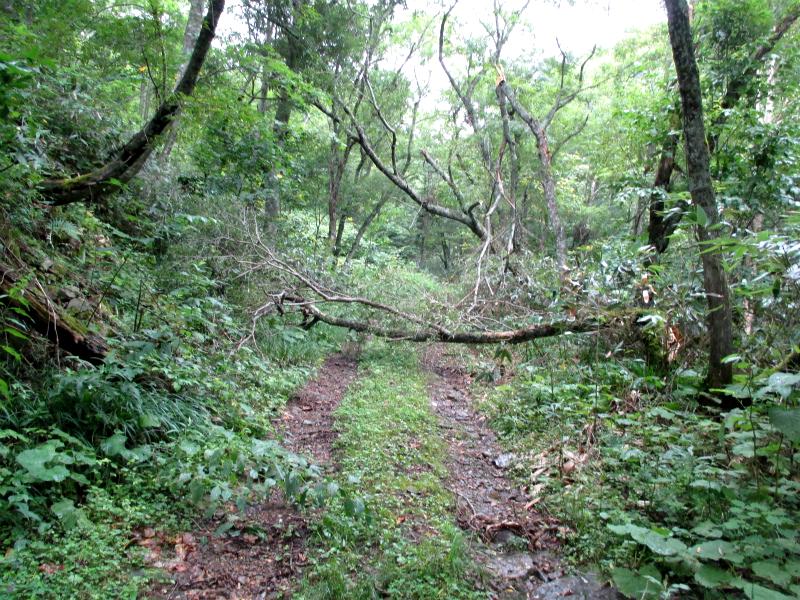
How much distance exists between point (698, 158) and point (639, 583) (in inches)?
141

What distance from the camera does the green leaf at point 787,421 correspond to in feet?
8.80

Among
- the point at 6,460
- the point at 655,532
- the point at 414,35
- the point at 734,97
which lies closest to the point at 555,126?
the point at 414,35

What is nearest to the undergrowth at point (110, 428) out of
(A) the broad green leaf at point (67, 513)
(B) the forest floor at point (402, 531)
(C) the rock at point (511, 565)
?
(A) the broad green leaf at point (67, 513)

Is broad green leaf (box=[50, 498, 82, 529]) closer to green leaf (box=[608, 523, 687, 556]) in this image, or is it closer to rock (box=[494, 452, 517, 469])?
green leaf (box=[608, 523, 687, 556])

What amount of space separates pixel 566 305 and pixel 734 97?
4181 mm

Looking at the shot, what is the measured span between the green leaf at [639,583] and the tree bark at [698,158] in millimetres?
2504

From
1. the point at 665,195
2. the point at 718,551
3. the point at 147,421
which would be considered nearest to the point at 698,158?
the point at 665,195

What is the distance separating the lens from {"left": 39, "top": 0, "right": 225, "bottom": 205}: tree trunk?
4.91 metres

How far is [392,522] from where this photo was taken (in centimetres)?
338

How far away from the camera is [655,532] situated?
8.71 feet

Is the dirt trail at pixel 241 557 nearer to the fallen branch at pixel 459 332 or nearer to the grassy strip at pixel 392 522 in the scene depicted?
the grassy strip at pixel 392 522

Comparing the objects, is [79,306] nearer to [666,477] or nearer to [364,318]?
[364,318]

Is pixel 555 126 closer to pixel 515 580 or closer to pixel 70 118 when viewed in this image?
pixel 70 118

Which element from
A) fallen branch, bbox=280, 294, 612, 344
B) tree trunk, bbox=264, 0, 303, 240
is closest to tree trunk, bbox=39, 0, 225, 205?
fallen branch, bbox=280, 294, 612, 344
